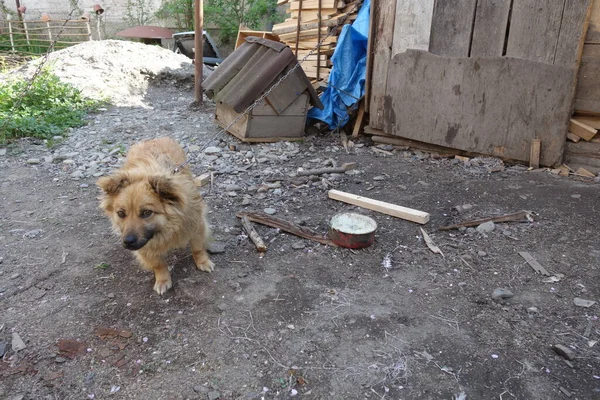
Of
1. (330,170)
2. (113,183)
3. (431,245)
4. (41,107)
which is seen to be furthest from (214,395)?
(41,107)

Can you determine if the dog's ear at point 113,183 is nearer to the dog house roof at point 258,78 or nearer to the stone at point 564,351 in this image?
the stone at point 564,351

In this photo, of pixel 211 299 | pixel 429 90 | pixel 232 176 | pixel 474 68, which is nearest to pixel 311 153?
pixel 232 176

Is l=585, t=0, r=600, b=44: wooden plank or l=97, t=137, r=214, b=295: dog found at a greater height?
l=585, t=0, r=600, b=44: wooden plank

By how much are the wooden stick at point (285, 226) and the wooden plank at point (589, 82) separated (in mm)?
3620

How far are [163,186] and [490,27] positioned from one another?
4.62 metres

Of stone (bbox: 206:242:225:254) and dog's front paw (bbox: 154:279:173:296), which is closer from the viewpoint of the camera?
dog's front paw (bbox: 154:279:173:296)

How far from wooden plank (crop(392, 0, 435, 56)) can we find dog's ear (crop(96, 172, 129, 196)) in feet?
15.1

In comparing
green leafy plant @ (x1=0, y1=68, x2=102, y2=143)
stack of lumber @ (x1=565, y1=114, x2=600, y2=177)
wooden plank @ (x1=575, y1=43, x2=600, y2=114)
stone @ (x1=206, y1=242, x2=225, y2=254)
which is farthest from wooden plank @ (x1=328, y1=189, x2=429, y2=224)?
green leafy plant @ (x1=0, y1=68, x2=102, y2=143)

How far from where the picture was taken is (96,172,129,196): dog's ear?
2889mm

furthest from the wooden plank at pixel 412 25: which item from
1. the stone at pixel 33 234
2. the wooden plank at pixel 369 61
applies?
the stone at pixel 33 234

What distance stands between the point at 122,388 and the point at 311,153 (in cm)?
462

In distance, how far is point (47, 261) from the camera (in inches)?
146

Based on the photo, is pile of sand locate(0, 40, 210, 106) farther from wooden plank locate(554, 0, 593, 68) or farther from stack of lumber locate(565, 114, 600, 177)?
stack of lumber locate(565, 114, 600, 177)

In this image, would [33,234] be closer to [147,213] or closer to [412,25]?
[147,213]
